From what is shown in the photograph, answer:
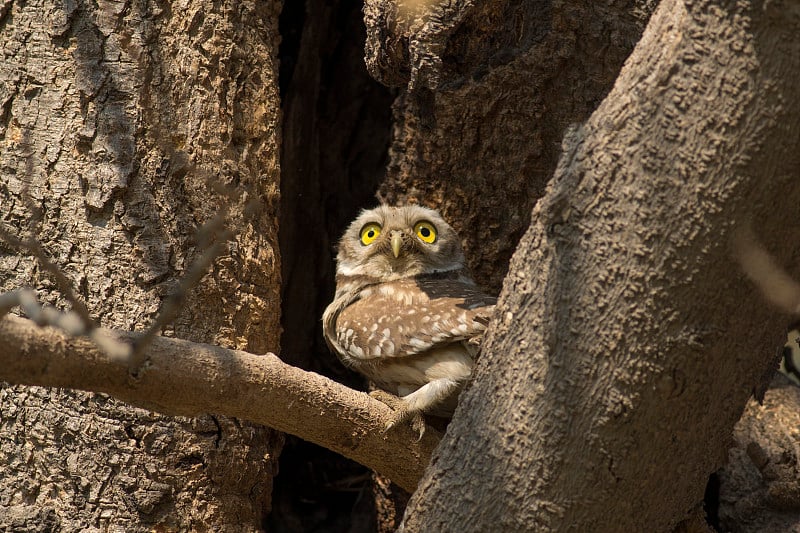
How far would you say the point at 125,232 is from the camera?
3039mm

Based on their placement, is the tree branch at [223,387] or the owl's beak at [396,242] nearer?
the tree branch at [223,387]

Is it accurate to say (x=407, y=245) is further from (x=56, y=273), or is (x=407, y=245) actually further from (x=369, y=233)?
(x=56, y=273)

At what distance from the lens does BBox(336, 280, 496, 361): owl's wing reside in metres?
3.02

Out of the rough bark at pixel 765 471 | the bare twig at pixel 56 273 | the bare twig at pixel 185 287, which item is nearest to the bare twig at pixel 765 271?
the bare twig at pixel 185 287

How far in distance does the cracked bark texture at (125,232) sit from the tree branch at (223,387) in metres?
0.66

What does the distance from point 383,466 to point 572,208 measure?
4.04 feet

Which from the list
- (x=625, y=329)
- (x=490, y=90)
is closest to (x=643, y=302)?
(x=625, y=329)

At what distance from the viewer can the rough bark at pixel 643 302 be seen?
5.84 ft

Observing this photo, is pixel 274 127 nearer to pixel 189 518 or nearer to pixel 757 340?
pixel 189 518

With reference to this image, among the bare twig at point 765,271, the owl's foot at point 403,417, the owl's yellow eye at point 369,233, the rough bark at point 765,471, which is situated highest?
the bare twig at point 765,271

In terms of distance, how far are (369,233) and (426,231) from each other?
0.26m

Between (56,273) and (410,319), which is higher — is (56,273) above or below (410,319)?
above

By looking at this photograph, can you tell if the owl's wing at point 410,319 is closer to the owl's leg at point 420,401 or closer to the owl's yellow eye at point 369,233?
the owl's leg at point 420,401

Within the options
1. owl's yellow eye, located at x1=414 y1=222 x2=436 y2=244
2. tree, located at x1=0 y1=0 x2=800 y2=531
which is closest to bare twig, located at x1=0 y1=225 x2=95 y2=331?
tree, located at x1=0 y1=0 x2=800 y2=531
